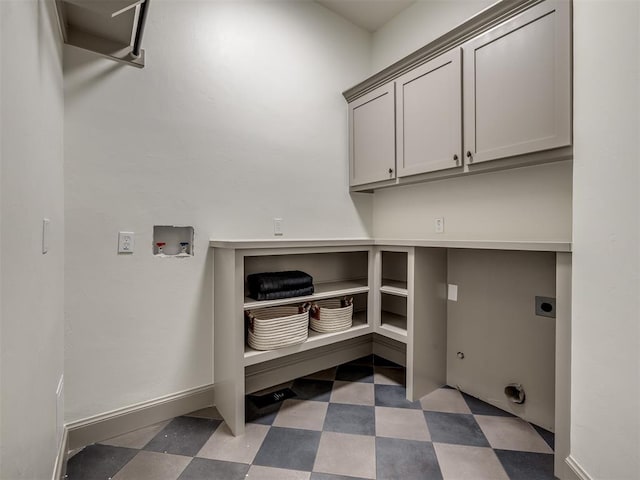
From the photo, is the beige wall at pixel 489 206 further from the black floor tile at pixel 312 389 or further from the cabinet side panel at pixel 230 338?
the cabinet side panel at pixel 230 338

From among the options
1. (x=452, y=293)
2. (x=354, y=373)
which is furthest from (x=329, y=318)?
(x=452, y=293)

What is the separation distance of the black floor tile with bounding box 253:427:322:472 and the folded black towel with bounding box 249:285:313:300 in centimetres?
70

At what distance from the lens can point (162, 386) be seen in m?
1.79

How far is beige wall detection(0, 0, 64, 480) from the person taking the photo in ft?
2.46

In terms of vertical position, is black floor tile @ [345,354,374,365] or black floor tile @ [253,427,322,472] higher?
black floor tile @ [345,354,374,365]

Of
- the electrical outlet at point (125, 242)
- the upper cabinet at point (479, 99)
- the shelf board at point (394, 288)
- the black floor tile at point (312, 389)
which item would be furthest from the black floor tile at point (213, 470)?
the upper cabinet at point (479, 99)

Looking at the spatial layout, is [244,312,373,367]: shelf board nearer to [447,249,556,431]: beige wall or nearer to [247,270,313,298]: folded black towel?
[247,270,313,298]: folded black towel

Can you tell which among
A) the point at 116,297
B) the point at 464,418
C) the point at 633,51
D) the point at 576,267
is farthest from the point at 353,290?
the point at 633,51

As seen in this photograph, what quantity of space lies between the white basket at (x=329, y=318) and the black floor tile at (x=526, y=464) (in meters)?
1.02

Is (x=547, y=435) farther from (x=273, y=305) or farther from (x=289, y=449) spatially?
(x=273, y=305)

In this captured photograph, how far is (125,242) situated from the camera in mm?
1649

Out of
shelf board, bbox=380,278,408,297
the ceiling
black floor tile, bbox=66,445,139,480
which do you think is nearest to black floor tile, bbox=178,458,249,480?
black floor tile, bbox=66,445,139,480

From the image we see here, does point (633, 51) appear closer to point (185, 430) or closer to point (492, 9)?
point (492, 9)

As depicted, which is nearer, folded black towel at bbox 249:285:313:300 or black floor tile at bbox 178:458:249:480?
black floor tile at bbox 178:458:249:480
